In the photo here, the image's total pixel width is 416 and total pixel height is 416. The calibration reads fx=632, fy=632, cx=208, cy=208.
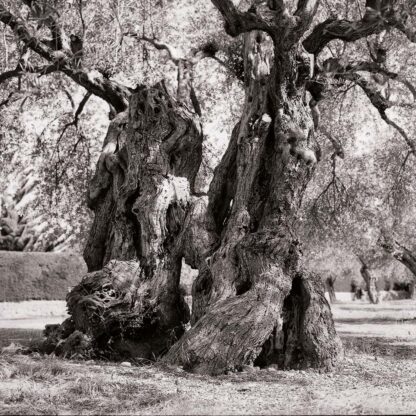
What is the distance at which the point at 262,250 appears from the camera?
27.1ft

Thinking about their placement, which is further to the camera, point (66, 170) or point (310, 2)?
point (66, 170)

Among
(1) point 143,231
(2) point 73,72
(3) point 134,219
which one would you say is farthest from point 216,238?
(2) point 73,72

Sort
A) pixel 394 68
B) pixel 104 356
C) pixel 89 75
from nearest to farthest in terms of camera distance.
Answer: pixel 104 356, pixel 89 75, pixel 394 68

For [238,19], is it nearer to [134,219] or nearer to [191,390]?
[134,219]

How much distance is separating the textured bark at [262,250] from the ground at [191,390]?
0.38m

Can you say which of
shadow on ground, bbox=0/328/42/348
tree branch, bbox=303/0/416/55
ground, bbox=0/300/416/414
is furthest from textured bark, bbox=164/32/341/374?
shadow on ground, bbox=0/328/42/348

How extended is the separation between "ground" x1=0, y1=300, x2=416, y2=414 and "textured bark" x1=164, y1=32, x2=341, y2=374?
38cm

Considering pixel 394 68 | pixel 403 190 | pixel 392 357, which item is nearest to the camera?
pixel 392 357

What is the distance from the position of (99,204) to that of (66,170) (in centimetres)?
456

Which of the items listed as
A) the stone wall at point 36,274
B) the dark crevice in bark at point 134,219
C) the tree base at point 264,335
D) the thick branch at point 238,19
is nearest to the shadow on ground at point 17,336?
the dark crevice in bark at point 134,219

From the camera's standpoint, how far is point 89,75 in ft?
36.4

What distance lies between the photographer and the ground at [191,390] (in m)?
5.23

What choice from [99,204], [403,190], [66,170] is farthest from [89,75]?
[403,190]

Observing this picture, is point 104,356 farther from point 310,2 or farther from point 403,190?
point 403,190
